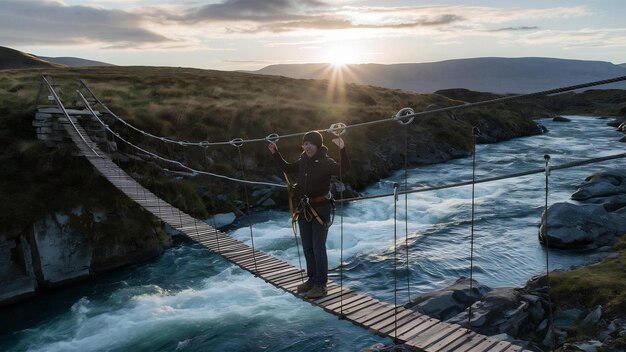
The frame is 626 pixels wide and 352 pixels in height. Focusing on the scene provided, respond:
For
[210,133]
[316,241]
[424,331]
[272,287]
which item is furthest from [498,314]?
[210,133]

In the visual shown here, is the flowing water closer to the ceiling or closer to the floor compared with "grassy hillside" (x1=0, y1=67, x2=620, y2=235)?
closer to the floor

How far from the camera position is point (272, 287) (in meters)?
14.1

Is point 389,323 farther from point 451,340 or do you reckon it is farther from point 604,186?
point 604,186

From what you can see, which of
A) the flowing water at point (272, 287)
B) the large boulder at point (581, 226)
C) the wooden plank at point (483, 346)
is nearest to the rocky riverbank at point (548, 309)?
the large boulder at point (581, 226)

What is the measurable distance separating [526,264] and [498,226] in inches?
172

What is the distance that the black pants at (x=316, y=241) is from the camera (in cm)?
680

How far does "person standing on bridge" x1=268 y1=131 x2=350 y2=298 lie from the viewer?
661cm

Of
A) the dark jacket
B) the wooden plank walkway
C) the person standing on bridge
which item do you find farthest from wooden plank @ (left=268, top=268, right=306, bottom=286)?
the dark jacket

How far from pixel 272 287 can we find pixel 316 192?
8.02 m

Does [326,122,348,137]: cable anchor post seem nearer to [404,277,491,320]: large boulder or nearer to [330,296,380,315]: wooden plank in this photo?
[330,296,380,315]: wooden plank

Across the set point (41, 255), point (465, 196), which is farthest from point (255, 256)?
point (465, 196)

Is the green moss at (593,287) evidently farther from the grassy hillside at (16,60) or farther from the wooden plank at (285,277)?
the grassy hillside at (16,60)

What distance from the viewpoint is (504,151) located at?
37125 mm

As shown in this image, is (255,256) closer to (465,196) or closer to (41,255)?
(41,255)
